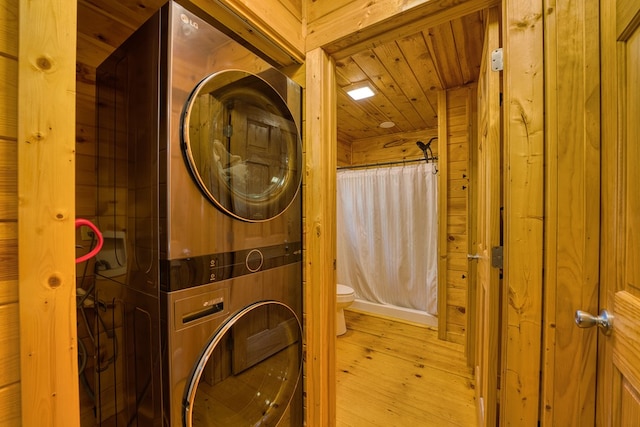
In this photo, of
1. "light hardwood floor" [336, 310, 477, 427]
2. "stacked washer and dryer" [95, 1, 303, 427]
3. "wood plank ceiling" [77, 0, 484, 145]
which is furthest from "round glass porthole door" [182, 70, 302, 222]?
"light hardwood floor" [336, 310, 477, 427]

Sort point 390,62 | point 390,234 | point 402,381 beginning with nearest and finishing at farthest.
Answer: point 402,381 < point 390,62 < point 390,234

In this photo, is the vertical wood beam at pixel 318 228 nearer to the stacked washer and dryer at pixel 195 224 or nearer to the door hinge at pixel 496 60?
the stacked washer and dryer at pixel 195 224

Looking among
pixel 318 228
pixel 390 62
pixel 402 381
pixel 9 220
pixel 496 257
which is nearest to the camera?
pixel 9 220

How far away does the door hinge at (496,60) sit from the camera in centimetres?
90

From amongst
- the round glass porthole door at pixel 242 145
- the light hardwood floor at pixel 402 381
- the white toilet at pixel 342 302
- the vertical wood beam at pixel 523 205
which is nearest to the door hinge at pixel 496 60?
the vertical wood beam at pixel 523 205

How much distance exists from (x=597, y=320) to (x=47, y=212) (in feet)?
4.28

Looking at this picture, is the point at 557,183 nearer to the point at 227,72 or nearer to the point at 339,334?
the point at 227,72

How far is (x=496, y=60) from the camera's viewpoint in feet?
2.98

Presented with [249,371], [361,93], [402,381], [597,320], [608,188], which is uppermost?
[361,93]

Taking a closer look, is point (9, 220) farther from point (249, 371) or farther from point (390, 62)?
point (390, 62)

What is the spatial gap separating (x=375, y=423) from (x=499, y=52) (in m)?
1.91

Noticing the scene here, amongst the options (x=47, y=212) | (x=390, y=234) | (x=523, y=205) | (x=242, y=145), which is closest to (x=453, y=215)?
(x=390, y=234)

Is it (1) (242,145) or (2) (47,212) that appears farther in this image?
(1) (242,145)

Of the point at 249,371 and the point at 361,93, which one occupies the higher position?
the point at 361,93
